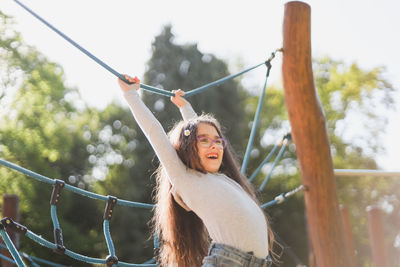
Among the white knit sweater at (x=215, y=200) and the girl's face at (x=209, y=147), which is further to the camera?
the girl's face at (x=209, y=147)

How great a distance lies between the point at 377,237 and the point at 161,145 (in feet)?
11.5

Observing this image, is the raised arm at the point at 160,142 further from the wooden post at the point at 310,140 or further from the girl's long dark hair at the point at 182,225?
the wooden post at the point at 310,140

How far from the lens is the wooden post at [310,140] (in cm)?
196

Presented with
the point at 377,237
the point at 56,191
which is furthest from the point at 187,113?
the point at 377,237

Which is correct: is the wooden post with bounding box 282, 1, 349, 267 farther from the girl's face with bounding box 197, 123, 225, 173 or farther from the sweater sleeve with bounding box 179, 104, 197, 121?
the girl's face with bounding box 197, 123, 225, 173

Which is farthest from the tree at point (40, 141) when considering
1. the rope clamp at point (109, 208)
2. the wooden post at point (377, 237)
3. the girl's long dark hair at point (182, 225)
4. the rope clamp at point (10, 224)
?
A: the girl's long dark hair at point (182, 225)

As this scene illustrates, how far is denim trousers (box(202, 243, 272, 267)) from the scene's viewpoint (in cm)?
132

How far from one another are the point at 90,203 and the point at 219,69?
3840 mm

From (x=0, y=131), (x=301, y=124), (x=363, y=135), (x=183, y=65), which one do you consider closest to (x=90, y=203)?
(x=0, y=131)

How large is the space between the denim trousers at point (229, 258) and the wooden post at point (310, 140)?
2.24 ft

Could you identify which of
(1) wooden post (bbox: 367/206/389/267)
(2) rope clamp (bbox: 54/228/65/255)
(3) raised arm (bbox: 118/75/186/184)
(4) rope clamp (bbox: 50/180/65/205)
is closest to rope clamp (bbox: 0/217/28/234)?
(2) rope clamp (bbox: 54/228/65/255)

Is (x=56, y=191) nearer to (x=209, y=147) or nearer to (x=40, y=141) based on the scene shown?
(x=209, y=147)

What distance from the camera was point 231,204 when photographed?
1.41 metres

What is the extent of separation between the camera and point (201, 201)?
4.65ft
